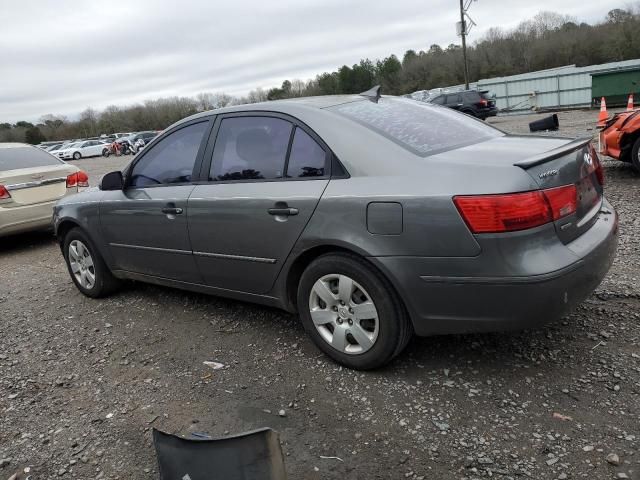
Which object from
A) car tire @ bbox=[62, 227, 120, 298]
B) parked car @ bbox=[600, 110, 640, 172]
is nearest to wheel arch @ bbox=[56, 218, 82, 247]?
car tire @ bbox=[62, 227, 120, 298]

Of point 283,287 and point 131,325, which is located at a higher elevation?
point 283,287

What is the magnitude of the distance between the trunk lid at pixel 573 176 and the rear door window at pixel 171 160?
2325 millimetres

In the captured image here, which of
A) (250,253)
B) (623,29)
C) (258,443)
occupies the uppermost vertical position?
(623,29)

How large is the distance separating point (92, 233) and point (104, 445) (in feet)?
8.04

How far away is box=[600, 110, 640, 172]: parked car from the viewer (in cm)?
744

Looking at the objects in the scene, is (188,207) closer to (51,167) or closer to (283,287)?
(283,287)

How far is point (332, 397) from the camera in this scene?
3.04m

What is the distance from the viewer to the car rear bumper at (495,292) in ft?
8.59

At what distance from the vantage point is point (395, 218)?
282 centimetres

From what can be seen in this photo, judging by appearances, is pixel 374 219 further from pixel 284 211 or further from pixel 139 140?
pixel 139 140

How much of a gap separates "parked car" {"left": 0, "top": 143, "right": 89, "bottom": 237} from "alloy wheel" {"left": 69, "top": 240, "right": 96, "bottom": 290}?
277 cm

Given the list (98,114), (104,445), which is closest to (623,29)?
(104,445)

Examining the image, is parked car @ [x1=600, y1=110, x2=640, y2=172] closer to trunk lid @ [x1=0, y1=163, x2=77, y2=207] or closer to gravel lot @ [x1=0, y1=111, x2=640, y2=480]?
gravel lot @ [x1=0, y1=111, x2=640, y2=480]

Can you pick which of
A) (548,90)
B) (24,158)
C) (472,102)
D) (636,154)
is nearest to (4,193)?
(24,158)
